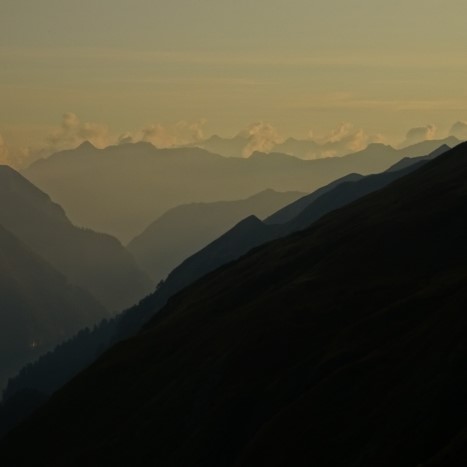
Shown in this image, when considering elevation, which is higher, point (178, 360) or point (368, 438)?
point (178, 360)

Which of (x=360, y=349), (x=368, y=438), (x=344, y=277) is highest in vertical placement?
(x=344, y=277)

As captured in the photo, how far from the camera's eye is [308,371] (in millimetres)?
128000

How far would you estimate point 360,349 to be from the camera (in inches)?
4921

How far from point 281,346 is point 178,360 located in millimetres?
25615

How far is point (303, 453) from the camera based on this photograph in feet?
343

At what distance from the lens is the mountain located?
10212cm

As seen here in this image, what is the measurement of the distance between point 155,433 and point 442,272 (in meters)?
43.1

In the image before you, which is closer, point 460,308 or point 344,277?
point 460,308

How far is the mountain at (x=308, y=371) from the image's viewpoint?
102 m

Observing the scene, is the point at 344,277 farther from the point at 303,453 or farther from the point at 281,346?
the point at 303,453

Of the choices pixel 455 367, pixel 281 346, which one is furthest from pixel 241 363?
pixel 455 367

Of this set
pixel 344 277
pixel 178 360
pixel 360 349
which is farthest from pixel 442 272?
pixel 178 360

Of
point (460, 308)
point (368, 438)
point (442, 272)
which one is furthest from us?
point (442, 272)

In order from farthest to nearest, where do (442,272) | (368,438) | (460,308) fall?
(442,272)
(460,308)
(368,438)
